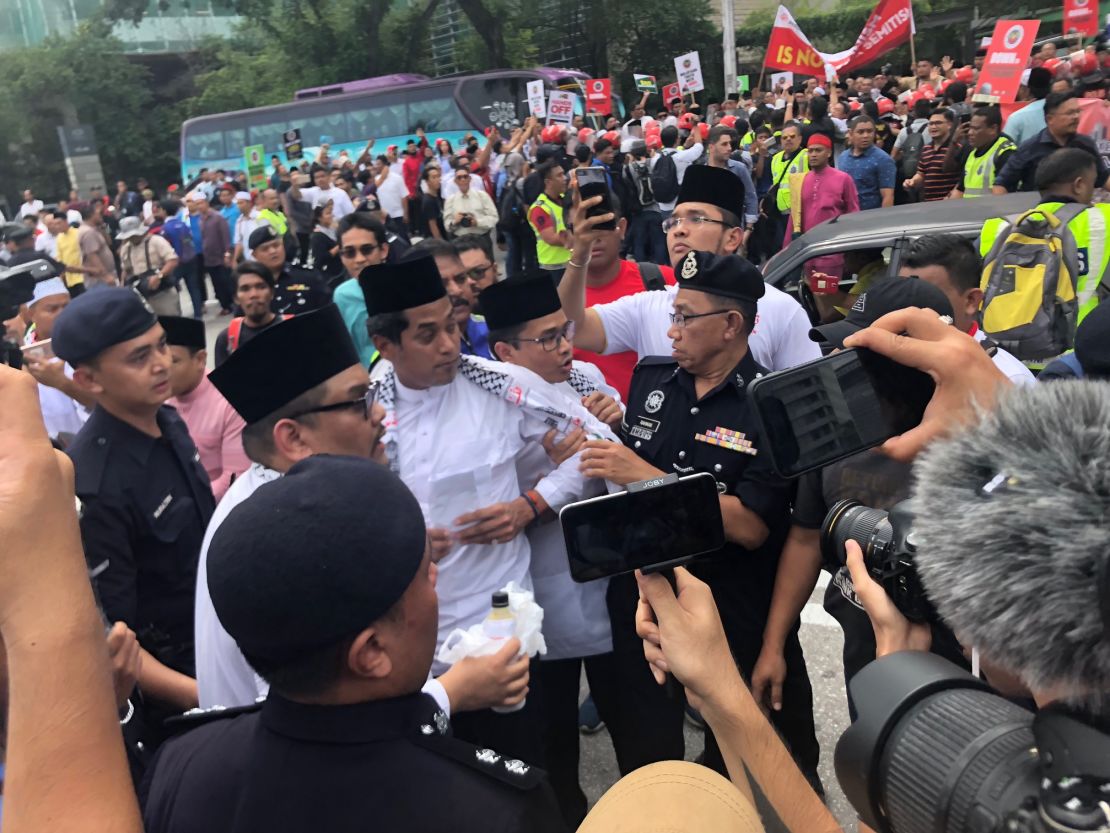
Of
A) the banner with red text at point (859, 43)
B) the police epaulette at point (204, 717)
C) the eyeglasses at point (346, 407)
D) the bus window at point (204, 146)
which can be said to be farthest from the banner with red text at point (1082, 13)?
the bus window at point (204, 146)

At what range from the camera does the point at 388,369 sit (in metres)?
2.74

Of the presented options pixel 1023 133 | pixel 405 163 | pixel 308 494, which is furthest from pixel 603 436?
pixel 405 163

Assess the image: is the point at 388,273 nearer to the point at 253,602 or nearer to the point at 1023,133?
the point at 253,602

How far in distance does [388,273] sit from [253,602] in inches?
64.0

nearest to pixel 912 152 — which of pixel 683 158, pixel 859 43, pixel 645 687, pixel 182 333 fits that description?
pixel 683 158

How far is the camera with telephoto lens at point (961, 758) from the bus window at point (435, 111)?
2098cm

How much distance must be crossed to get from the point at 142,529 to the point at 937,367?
1997mm

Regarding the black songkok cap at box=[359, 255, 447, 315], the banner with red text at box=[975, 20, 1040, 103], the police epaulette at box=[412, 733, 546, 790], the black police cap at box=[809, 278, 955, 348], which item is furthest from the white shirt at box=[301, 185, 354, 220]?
the police epaulette at box=[412, 733, 546, 790]

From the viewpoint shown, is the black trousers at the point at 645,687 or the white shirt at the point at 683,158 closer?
the black trousers at the point at 645,687

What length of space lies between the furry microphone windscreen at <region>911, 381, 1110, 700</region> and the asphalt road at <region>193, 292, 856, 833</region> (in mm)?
2282

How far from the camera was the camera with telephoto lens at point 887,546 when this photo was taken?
1212 mm

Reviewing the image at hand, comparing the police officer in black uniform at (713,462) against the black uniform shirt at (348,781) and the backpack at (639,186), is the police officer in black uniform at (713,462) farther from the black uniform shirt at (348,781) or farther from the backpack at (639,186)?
the backpack at (639,186)

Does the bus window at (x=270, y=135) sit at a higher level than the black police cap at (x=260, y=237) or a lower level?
higher

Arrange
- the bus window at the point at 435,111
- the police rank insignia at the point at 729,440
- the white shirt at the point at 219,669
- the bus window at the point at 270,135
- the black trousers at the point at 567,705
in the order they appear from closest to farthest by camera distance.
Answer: the white shirt at the point at 219,669 → the police rank insignia at the point at 729,440 → the black trousers at the point at 567,705 → the bus window at the point at 435,111 → the bus window at the point at 270,135
